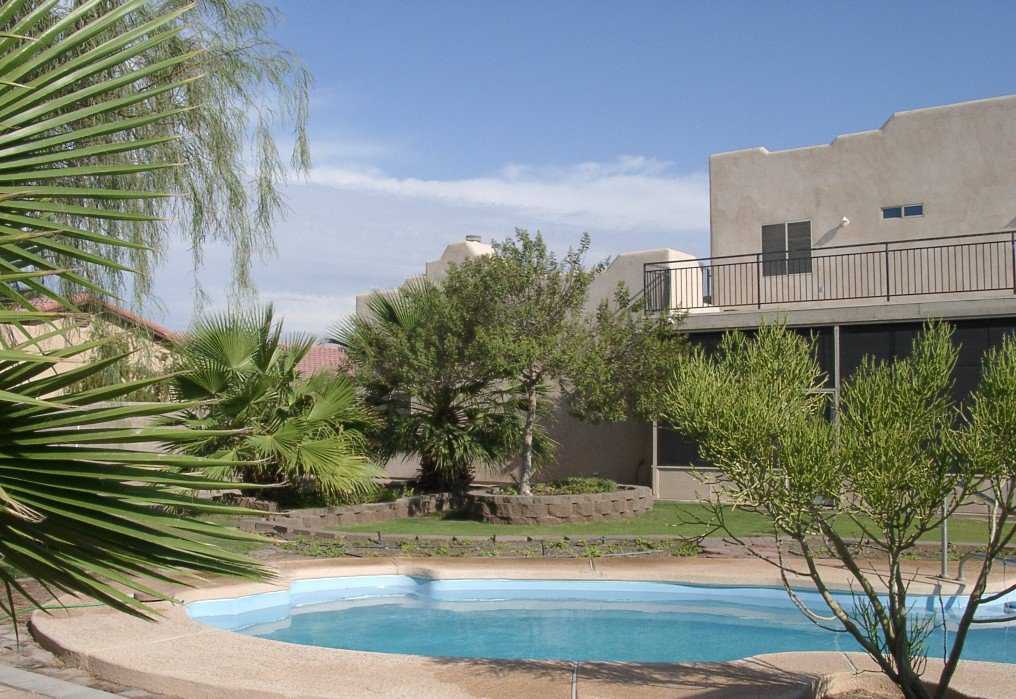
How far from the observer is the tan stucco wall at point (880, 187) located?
19.8 meters

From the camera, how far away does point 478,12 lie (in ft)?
43.8

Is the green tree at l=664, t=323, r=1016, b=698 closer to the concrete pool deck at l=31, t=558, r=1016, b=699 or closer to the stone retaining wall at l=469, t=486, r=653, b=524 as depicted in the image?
the concrete pool deck at l=31, t=558, r=1016, b=699

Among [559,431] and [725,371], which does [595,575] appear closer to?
[725,371]

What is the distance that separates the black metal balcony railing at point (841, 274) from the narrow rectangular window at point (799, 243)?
0.03m

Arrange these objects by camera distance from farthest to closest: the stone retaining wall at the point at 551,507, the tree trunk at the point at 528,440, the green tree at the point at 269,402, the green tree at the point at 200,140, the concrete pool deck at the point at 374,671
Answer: the tree trunk at the point at 528,440
the stone retaining wall at the point at 551,507
the green tree at the point at 269,402
the green tree at the point at 200,140
the concrete pool deck at the point at 374,671

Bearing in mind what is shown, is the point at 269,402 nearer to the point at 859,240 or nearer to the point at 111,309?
the point at 111,309

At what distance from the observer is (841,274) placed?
21.0 metres

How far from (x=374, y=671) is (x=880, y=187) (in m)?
17.9

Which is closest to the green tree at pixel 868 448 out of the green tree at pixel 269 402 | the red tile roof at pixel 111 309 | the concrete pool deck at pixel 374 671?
the concrete pool deck at pixel 374 671

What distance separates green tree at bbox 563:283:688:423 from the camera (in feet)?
53.9

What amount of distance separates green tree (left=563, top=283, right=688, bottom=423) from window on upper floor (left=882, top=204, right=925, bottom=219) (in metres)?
6.72

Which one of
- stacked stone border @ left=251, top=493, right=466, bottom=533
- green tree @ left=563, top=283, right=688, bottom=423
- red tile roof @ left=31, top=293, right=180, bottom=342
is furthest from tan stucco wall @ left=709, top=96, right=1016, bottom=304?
red tile roof @ left=31, top=293, right=180, bottom=342

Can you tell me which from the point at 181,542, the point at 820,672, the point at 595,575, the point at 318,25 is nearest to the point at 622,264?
the point at 595,575

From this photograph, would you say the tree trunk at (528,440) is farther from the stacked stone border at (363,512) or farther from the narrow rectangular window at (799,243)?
the narrow rectangular window at (799,243)
